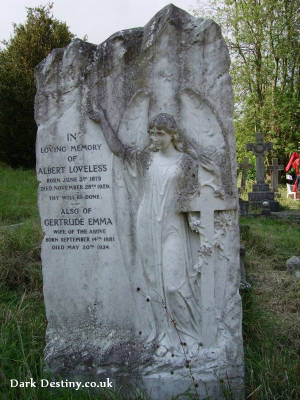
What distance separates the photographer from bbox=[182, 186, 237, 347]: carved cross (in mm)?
2959

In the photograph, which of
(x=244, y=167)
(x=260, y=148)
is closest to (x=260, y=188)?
(x=260, y=148)

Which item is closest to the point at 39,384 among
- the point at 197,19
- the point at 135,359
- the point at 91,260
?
the point at 135,359

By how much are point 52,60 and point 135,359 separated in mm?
2551

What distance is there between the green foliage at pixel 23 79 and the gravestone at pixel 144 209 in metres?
12.5

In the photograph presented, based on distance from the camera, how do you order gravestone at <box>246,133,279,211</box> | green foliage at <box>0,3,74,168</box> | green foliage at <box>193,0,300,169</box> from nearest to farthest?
gravestone at <box>246,133,279,211</box> < green foliage at <box>0,3,74,168</box> < green foliage at <box>193,0,300,169</box>

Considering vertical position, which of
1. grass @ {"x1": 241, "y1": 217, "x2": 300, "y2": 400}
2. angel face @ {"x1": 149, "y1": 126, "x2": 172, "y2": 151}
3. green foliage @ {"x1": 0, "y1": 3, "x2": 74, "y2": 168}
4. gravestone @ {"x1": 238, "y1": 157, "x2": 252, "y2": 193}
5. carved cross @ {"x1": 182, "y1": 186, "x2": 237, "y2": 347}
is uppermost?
green foliage @ {"x1": 0, "y1": 3, "x2": 74, "y2": 168}

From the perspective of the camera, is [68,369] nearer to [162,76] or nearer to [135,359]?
[135,359]

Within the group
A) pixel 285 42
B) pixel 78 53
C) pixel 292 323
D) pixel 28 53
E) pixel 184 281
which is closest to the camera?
pixel 184 281

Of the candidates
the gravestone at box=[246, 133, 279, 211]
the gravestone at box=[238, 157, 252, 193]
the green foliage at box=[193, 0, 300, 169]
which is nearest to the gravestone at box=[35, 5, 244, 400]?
the gravestone at box=[246, 133, 279, 211]

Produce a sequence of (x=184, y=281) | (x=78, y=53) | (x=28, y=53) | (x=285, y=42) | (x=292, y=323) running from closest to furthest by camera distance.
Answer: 1. (x=184, y=281)
2. (x=78, y=53)
3. (x=292, y=323)
4. (x=28, y=53)
5. (x=285, y=42)

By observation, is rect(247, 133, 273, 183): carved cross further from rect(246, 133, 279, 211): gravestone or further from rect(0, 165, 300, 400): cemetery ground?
rect(0, 165, 300, 400): cemetery ground

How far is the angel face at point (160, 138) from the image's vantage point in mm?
2932

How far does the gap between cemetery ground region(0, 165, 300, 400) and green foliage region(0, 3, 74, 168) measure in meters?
8.15

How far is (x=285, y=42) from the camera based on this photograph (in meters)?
17.6
